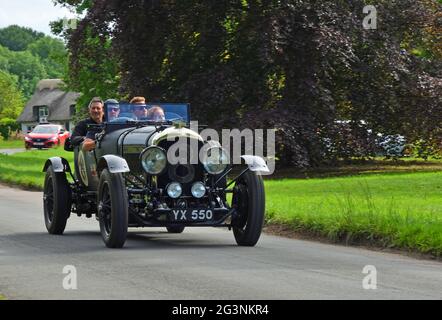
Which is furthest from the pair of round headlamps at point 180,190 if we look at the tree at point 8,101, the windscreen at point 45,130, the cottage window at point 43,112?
the cottage window at point 43,112

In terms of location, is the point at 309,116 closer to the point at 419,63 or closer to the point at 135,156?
the point at 419,63

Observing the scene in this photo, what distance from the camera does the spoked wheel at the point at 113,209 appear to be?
12.9 metres

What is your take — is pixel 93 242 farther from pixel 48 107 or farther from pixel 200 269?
pixel 48 107

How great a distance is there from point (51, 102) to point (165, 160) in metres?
128

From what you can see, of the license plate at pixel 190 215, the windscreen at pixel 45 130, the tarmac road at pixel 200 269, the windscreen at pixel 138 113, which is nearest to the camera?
the tarmac road at pixel 200 269

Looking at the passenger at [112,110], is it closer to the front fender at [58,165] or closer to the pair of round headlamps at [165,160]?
the front fender at [58,165]

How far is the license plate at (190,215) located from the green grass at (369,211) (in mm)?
2081

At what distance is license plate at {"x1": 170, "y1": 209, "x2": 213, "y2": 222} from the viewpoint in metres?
13.3

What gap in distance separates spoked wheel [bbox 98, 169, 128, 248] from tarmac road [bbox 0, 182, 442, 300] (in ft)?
0.63

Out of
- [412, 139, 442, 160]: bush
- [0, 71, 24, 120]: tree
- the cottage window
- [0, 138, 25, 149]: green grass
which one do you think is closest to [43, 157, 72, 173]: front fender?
[412, 139, 442, 160]: bush

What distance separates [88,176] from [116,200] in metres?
2.52

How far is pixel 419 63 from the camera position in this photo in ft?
104

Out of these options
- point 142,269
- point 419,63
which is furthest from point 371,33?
point 142,269

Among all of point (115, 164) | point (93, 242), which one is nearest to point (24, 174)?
point (93, 242)
